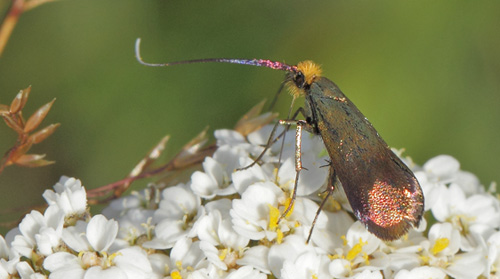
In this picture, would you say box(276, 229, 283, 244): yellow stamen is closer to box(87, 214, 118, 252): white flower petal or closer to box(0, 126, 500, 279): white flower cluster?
box(0, 126, 500, 279): white flower cluster

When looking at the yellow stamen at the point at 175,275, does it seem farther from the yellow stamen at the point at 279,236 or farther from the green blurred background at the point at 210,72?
the green blurred background at the point at 210,72

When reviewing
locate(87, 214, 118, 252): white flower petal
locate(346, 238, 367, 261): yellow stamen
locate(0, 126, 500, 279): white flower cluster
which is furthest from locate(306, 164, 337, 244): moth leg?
locate(87, 214, 118, 252): white flower petal

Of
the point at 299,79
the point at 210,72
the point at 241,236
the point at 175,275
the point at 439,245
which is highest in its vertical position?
the point at 210,72

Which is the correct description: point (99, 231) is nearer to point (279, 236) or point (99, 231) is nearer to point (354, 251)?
point (279, 236)

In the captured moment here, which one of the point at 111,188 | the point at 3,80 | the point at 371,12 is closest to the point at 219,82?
the point at 371,12

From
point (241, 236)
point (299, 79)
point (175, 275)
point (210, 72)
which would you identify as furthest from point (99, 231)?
point (210, 72)

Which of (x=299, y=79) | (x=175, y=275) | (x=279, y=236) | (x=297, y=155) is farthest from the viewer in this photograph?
(x=299, y=79)

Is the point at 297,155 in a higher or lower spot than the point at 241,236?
higher
